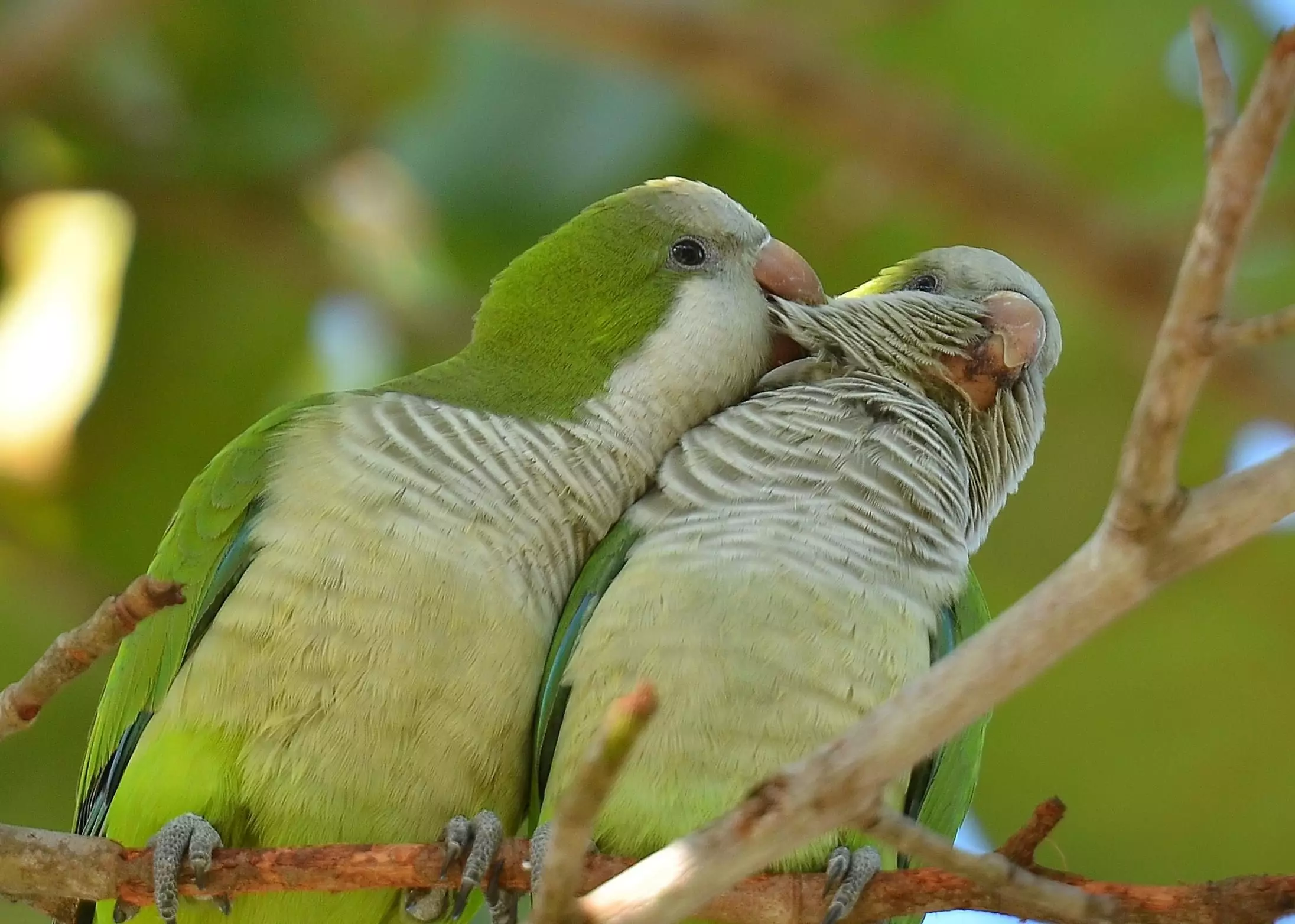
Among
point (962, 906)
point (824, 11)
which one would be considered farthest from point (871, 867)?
point (824, 11)

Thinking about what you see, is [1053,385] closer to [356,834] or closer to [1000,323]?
[1000,323]

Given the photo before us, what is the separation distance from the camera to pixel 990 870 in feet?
6.33

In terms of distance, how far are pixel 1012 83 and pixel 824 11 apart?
3.18 feet

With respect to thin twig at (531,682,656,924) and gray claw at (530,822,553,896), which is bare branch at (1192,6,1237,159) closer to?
thin twig at (531,682,656,924)

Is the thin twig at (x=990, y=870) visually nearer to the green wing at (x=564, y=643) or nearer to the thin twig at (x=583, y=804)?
the thin twig at (x=583, y=804)

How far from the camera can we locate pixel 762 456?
3057 mm

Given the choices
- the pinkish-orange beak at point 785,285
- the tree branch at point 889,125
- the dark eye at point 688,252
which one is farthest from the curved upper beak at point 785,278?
the tree branch at point 889,125

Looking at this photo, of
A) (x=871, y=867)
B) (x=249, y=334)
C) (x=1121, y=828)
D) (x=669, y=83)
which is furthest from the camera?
(x=249, y=334)

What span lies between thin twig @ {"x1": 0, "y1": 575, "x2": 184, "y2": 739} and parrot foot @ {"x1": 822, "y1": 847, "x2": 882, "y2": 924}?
110 cm

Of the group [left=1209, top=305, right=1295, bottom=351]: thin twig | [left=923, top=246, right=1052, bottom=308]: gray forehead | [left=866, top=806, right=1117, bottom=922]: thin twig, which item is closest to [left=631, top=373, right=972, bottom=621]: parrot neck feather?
[left=923, top=246, right=1052, bottom=308]: gray forehead

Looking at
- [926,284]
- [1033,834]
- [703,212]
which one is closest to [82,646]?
[1033,834]

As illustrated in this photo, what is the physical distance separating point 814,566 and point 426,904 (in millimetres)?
909

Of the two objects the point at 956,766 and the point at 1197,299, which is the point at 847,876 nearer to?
the point at 956,766

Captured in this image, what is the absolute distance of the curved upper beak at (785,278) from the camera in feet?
11.4
